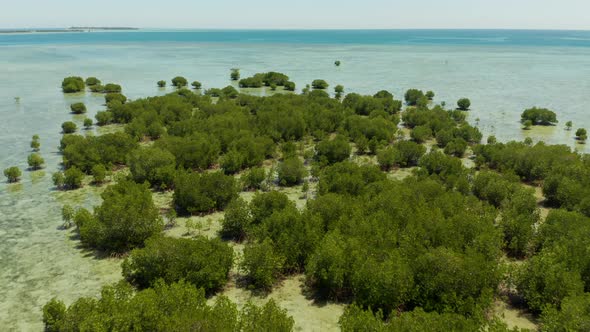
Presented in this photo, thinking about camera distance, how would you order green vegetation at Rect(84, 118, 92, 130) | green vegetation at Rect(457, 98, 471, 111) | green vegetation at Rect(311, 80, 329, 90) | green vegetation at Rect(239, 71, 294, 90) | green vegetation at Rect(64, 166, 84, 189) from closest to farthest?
green vegetation at Rect(64, 166, 84, 189) < green vegetation at Rect(84, 118, 92, 130) < green vegetation at Rect(457, 98, 471, 111) < green vegetation at Rect(311, 80, 329, 90) < green vegetation at Rect(239, 71, 294, 90)

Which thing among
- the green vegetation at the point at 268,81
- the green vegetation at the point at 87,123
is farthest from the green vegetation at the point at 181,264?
the green vegetation at the point at 268,81

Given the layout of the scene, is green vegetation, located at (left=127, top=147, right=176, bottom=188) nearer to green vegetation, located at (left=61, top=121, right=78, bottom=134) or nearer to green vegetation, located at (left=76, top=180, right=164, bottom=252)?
green vegetation, located at (left=76, top=180, right=164, bottom=252)

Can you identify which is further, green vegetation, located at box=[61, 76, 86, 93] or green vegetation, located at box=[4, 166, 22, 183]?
green vegetation, located at box=[61, 76, 86, 93]

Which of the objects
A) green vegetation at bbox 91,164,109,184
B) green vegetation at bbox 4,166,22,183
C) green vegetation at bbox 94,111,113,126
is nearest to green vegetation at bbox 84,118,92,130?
green vegetation at bbox 94,111,113,126

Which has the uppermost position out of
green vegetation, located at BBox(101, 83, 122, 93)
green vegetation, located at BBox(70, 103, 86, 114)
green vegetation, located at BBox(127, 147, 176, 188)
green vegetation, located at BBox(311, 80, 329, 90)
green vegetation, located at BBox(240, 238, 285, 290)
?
green vegetation, located at BBox(311, 80, 329, 90)

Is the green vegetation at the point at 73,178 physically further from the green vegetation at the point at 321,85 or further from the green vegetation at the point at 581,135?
the green vegetation at the point at 321,85
